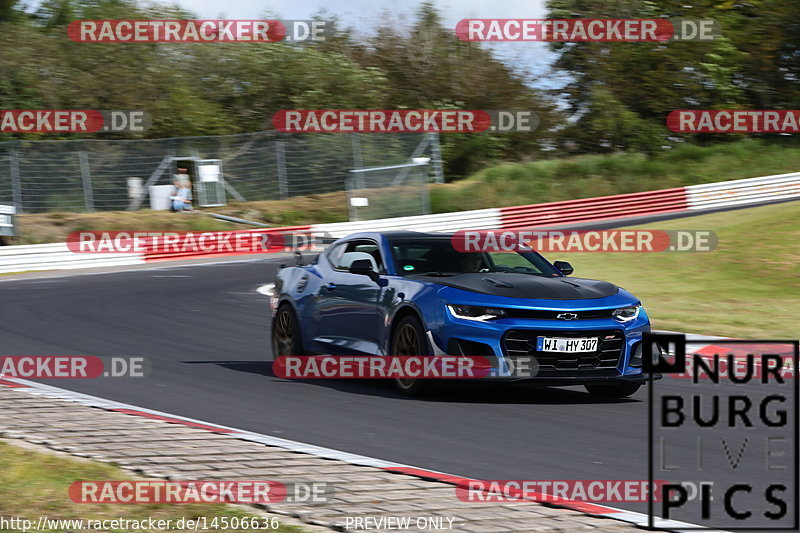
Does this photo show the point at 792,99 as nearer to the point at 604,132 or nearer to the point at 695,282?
the point at 604,132

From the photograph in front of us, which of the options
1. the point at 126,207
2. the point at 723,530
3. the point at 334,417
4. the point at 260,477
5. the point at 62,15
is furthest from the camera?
the point at 62,15

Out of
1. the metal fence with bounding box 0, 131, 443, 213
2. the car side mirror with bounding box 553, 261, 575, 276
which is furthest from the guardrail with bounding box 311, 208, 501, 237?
the car side mirror with bounding box 553, 261, 575, 276

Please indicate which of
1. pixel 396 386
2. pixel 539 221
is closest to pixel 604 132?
pixel 539 221

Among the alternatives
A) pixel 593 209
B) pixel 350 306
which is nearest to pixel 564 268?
pixel 350 306

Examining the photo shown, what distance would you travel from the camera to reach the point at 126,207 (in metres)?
31.3

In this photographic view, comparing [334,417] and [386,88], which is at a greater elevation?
[386,88]

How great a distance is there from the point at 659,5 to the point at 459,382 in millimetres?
51921

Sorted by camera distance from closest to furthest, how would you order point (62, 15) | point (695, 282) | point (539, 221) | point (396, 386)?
1. point (396, 386)
2. point (695, 282)
3. point (539, 221)
4. point (62, 15)

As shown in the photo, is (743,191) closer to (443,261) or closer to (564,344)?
(443,261)

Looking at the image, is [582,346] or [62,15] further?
[62,15]

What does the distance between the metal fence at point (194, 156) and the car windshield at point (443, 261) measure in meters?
20.8

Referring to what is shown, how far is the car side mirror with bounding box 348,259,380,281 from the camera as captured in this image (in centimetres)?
1023

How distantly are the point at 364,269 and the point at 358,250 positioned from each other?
0.70 m

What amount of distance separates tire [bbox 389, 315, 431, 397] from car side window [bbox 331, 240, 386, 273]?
805 mm
